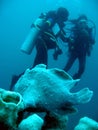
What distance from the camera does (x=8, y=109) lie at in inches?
64.5

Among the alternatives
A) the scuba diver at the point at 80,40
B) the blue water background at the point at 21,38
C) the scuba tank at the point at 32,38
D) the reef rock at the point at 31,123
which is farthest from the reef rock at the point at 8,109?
the blue water background at the point at 21,38

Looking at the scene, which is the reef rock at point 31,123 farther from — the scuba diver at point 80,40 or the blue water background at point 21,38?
the blue water background at point 21,38

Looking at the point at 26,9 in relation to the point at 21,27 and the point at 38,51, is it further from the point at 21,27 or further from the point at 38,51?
the point at 38,51

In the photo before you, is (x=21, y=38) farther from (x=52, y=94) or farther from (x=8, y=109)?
(x=8, y=109)

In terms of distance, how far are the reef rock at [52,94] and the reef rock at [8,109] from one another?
30 centimetres

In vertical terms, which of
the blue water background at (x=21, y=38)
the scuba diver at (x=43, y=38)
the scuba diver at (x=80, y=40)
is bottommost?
the scuba diver at (x=43, y=38)

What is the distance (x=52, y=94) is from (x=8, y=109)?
46cm

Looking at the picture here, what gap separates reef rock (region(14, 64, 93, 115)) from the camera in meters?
2.00

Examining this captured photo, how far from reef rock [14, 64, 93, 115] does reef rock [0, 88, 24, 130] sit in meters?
0.30

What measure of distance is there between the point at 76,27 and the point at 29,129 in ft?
22.3

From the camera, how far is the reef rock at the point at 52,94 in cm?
200

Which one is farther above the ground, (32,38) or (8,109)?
(32,38)

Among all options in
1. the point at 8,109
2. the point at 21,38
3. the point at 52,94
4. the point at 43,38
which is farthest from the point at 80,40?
the point at 21,38

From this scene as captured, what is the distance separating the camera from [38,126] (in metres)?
2.04
